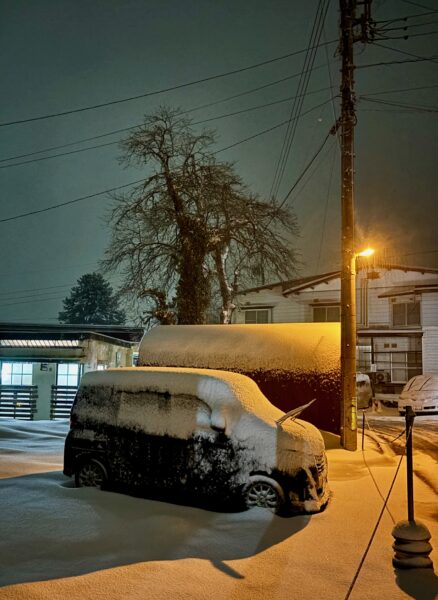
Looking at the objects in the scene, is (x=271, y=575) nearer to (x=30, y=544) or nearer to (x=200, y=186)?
(x=30, y=544)

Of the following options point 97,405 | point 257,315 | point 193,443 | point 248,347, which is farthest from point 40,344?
point 193,443

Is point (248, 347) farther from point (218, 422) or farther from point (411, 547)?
point (411, 547)

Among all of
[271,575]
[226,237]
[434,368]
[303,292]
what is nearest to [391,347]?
[434,368]

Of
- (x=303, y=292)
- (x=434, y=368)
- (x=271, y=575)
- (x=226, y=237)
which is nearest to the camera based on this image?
(x=271, y=575)

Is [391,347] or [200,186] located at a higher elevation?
[200,186]

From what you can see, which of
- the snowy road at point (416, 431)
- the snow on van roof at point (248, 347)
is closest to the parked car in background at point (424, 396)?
the snowy road at point (416, 431)

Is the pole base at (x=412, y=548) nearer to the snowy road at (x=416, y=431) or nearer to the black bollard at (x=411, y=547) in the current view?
the black bollard at (x=411, y=547)

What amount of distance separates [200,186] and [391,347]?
15.1 m

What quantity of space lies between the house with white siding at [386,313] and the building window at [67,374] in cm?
1297

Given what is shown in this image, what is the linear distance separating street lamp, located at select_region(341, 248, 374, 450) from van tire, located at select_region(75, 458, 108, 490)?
6.64m

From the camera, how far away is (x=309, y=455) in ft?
24.5

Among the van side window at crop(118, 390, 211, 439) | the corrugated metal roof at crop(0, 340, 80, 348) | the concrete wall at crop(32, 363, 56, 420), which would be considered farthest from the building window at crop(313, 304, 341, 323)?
the van side window at crop(118, 390, 211, 439)

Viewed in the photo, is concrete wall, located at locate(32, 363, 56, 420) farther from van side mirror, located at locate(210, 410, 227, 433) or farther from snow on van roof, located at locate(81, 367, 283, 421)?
van side mirror, located at locate(210, 410, 227, 433)

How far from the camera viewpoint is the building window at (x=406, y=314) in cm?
3272
